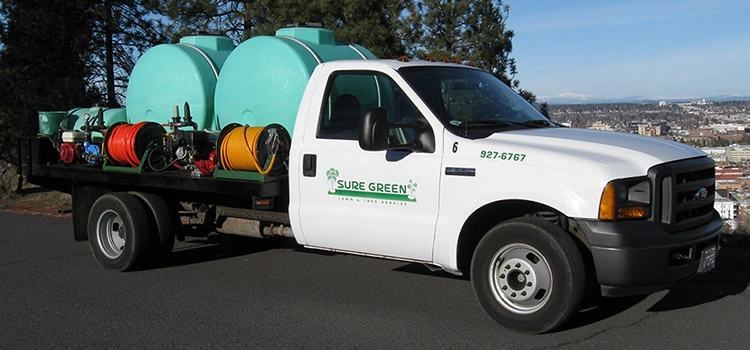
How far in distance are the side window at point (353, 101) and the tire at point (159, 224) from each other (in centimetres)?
241

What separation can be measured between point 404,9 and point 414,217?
8906mm

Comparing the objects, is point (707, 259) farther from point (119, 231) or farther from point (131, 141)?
point (119, 231)

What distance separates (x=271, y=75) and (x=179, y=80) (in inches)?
57.7

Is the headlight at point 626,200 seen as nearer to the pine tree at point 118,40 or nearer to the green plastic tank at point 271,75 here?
the green plastic tank at point 271,75

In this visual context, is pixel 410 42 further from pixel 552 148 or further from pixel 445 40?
pixel 552 148

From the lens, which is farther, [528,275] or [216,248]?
[216,248]

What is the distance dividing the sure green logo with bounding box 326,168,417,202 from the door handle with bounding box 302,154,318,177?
0.15 meters

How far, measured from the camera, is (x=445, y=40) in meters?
13.6

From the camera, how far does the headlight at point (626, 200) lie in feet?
16.7

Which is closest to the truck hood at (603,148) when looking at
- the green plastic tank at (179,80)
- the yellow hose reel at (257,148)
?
the yellow hose reel at (257,148)

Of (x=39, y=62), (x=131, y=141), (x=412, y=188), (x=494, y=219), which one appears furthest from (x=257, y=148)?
(x=39, y=62)

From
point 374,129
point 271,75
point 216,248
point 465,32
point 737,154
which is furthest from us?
point 465,32

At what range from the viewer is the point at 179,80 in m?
8.70

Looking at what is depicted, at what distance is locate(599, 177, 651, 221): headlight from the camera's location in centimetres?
509
